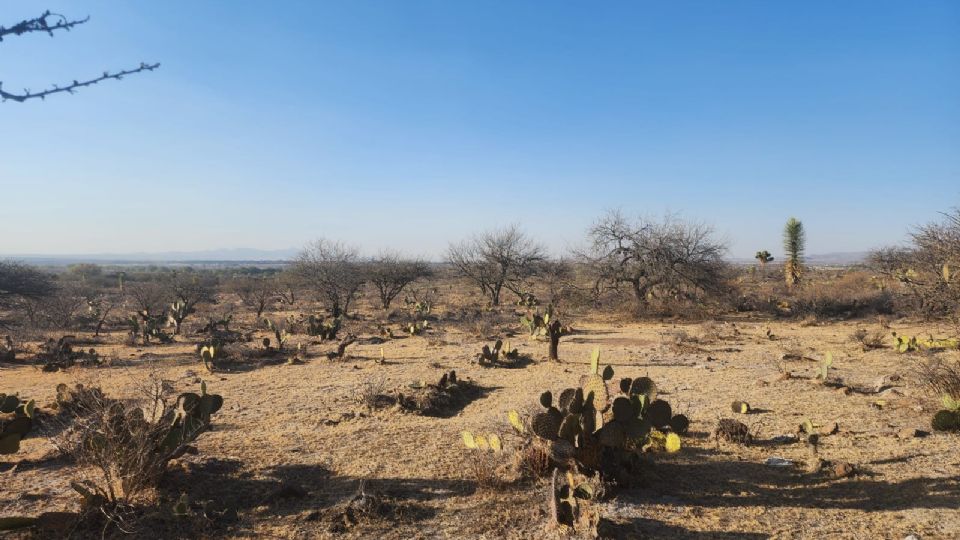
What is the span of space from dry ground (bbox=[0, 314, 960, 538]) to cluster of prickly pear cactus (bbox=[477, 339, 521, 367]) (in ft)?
1.67

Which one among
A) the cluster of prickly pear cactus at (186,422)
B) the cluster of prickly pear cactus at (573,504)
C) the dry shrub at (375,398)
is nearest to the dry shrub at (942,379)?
the cluster of prickly pear cactus at (573,504)

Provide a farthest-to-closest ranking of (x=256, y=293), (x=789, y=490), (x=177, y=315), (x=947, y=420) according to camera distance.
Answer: (x=256, y=293), (x=177, y=315), (x=947, y=420), (x=789, y=490)

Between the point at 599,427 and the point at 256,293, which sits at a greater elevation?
the point at 599,427

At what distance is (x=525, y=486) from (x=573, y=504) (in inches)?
28.7

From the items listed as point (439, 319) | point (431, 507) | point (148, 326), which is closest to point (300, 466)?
point (431, 507)

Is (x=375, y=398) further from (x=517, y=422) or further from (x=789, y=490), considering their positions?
(x=789, y=490)

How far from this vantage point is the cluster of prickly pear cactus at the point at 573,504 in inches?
152

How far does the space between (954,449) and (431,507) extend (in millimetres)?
5365

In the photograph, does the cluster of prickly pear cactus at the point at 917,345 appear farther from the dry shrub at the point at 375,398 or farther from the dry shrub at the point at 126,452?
the dry shrub at the point at 126,452

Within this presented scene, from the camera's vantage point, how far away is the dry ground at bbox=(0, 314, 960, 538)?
402 centimetres

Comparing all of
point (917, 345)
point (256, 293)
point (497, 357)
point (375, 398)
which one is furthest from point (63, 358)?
point (917, 345)

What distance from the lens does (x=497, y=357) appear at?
10969mm

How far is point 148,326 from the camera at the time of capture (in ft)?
51.2

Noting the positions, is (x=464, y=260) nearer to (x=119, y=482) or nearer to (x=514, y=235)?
(x=514, y=235)
